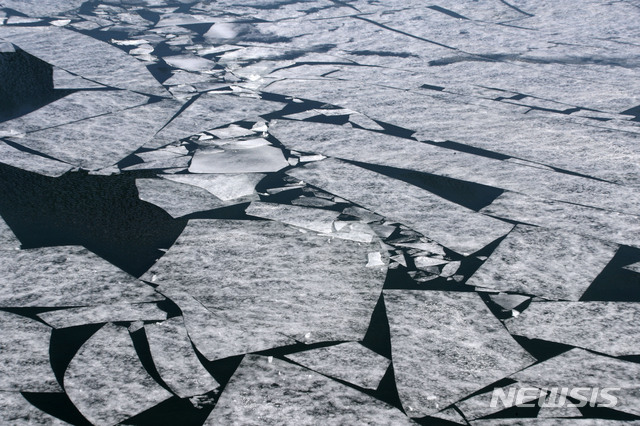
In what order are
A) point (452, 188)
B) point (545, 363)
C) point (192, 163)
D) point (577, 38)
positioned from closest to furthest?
1. point (545, 363)
2. point (452, 188)
3. point (192, 163)
4. point (577, 38)

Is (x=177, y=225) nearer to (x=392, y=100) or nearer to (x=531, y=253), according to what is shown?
(x=531, y=253)

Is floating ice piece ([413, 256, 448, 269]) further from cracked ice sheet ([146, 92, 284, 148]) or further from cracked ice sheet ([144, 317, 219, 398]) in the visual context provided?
cracked ice sheet ([146, 92, 284, 148])

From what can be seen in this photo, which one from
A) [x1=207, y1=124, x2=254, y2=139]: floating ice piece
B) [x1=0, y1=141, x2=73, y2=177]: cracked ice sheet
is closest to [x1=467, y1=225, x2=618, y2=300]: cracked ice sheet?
[x1=207, y1=124, x2=254, y2=139]: floating ice piece

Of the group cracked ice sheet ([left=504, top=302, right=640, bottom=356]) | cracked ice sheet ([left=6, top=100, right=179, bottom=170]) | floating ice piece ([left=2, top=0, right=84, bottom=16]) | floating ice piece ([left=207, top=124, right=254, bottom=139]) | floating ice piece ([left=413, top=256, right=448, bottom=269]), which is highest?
floating ice piece ([left=2, top=0, right=84, bottom=16])

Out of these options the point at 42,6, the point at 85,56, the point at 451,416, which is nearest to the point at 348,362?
the point at 451,416

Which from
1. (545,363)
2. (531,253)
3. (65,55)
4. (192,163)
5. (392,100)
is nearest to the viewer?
(545,363)

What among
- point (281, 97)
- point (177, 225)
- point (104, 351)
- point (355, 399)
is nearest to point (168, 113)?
point (281, 97)

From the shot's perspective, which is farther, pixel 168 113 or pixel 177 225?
pixel 168 113
